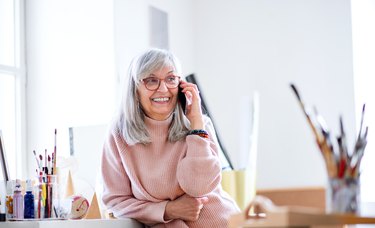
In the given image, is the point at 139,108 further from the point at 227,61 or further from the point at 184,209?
the point at 227,61

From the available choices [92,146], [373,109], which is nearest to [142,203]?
[92,146]

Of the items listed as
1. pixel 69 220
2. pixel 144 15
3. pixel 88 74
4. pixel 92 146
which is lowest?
pixel 69 220

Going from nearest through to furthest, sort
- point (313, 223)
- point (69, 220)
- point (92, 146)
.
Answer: point (313, 223) < point (69, 220) < point (92, 146)

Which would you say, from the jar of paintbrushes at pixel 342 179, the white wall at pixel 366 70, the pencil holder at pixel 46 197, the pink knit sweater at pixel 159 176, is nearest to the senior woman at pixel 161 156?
the pink knit sweater at pixel 159 176

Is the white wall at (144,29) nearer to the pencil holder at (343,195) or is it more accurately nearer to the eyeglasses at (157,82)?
the eyeglasses at (157,82)

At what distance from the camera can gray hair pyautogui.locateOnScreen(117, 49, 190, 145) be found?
2.39 m

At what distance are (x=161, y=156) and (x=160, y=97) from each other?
201 mm

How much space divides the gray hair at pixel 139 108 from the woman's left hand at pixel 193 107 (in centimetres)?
5

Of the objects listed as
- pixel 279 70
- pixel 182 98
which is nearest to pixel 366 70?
pixel 279 70

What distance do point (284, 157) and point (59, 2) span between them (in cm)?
140

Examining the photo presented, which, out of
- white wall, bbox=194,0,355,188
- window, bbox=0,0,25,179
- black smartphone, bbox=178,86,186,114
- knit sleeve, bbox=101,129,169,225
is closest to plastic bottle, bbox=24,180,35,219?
knit sleeve, bbox=101,129,169,225

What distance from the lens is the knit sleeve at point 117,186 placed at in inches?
92.4

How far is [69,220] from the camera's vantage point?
7.33 ft

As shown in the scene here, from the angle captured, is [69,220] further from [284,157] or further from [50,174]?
→ [284,157]
